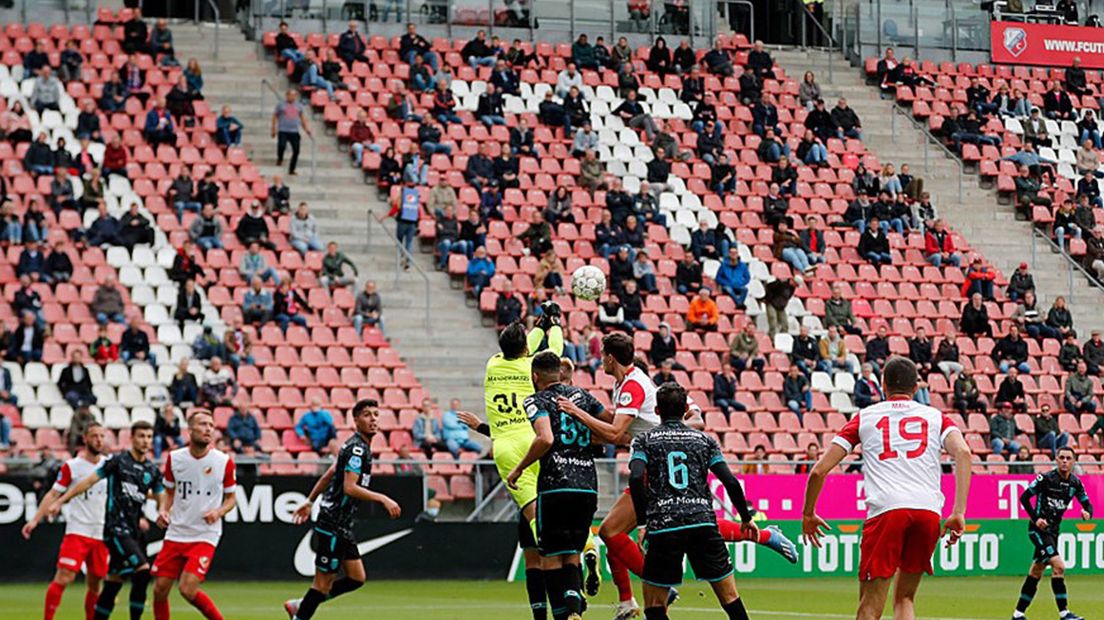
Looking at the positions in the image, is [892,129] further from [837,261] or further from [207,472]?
[207,472]

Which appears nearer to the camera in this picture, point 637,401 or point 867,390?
point 637,401

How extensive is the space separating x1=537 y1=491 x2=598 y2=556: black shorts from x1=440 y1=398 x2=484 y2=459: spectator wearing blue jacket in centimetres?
1326

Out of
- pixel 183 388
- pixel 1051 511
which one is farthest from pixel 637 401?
pixel 183 388

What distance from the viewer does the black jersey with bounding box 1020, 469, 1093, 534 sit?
64.4 feet

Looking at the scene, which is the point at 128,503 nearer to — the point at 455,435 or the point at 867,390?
the point at 455,435

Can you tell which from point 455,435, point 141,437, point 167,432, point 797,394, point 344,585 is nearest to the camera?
point 344,585

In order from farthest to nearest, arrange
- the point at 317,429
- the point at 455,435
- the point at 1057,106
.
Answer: the point at 1057,106
the point at 455,435
the point at 317,429

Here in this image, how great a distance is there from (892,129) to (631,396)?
27709mm

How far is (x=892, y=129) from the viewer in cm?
4109

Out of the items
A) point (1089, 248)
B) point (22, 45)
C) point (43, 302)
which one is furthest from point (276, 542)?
point (1089, 248)

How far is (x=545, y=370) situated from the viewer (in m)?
14.4

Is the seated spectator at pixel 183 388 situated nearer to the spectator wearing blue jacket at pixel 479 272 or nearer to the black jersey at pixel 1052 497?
the spectator wearing blue jacket at pixel 479 272

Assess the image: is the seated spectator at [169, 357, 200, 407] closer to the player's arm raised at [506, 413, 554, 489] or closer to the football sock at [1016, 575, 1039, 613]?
the football sock at [1016, 575, 1039, 613]

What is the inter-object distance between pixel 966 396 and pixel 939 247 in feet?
15.9
